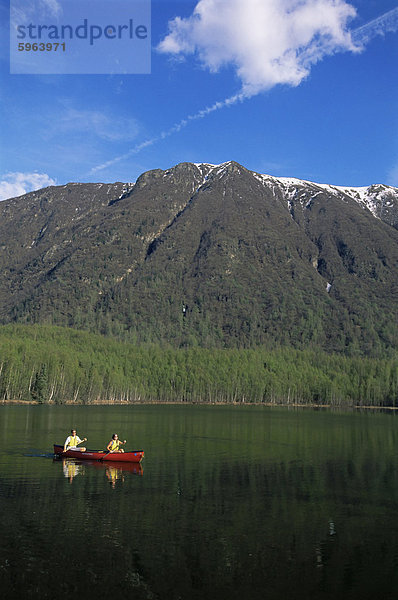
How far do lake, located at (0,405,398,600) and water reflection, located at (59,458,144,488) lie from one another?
0.19 meters

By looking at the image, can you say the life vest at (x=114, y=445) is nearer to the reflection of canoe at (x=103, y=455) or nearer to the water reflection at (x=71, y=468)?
the reflection of canoe at (x=103, y=455)

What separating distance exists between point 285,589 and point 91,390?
16192 centimetres

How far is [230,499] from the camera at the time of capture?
3328cm

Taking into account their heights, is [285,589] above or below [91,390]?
below

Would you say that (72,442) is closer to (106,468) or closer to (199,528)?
(106,468)

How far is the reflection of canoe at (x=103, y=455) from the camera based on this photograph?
46156mm

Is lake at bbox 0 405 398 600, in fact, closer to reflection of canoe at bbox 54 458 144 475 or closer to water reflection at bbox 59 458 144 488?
water reflection at bbox 59 458 144 488

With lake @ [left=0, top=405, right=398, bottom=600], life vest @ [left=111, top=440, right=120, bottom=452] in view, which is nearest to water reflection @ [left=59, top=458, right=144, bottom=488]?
lake @ [left=0, top=405, right=398, bottom=600]

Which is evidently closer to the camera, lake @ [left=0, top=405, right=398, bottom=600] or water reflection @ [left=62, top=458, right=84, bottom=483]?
lake @ [left=0, top=405, right=398, bottom=600]

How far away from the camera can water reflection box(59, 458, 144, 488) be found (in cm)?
4105

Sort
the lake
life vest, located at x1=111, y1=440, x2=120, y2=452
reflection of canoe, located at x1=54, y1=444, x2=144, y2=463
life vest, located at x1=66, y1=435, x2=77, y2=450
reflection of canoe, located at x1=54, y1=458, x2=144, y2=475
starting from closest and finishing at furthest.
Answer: the lake → reflection of canoe, located at x1=54, y1=458, x2=144, y2=475 → reflection of canoe, located at x1=54, y1=444, x2=144, y2=463 → life vest, located at x1=111, y1=440, x2=120, y2=452 → life vest, located at x1=66, y1=435, x2=77, y2=450

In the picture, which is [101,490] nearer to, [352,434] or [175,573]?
[175,573]

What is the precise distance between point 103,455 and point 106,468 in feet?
4.84

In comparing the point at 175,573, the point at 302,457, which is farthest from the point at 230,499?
the point at 302,457
